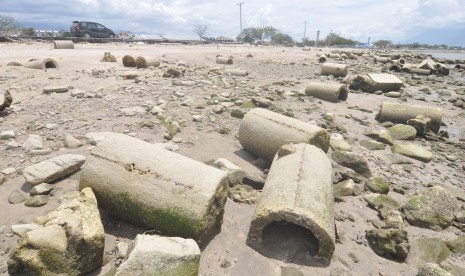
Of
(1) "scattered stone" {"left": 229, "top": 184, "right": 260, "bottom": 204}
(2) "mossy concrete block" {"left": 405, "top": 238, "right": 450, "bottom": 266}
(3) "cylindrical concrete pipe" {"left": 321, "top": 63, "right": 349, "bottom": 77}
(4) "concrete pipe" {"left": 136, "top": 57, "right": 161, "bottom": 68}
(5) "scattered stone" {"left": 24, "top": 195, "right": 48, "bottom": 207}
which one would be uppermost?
(4) "concrete pipe" {"left": 136, "top": 57, "right": 161, "bottom": 68}

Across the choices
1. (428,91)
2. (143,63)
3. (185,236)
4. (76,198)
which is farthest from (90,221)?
(428,91)

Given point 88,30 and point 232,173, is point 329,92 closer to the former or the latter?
point 232,173

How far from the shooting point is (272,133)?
16.5 ft

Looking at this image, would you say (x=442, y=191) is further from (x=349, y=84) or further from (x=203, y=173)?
(x=349, y=84)

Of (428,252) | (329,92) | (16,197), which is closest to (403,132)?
(329,92)

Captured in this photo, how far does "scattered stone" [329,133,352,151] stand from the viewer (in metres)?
6.24

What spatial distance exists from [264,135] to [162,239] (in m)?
2.76

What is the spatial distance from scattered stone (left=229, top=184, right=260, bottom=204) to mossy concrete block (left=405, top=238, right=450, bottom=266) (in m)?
1.88

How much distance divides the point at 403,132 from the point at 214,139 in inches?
177

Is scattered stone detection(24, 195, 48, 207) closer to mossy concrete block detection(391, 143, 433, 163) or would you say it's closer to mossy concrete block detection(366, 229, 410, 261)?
mossy concrete block detection(366, 229, 410, 261)

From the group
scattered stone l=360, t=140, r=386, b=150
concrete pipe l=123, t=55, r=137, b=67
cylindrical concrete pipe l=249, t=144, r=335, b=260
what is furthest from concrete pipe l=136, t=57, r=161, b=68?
cylindrical concrete pipe l=249, t=144, r=335, b=260

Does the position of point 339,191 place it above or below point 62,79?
below

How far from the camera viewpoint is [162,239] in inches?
111

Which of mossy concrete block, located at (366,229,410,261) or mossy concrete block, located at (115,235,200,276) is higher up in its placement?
mossy concrete block, located at (115,235,200,276)
